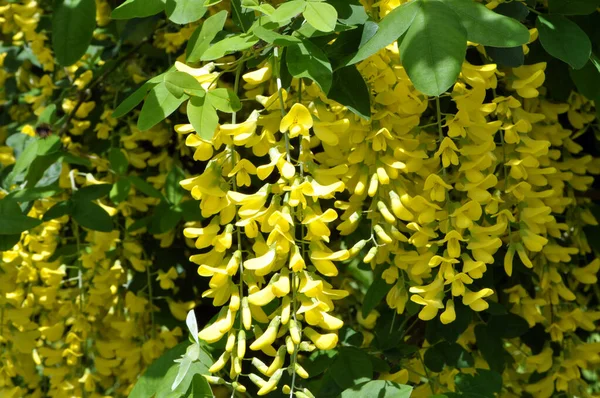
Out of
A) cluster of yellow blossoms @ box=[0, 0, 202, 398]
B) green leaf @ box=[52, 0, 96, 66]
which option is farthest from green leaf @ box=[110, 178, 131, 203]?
green leaf @ box=[52, 0, 96, 66]

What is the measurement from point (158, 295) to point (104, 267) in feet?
0.53

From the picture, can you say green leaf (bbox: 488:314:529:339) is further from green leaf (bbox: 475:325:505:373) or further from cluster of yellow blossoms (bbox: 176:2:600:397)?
cluster of yellow blossoms (bbox: 176:2:600:397)

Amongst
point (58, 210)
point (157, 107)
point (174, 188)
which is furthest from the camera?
point (174, 188)

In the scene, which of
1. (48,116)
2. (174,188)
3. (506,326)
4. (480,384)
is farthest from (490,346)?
(48,116)

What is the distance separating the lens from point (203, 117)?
95cm

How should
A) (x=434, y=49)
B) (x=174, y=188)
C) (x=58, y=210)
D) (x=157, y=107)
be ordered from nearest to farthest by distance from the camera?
(x=434, y=49) < (x=157, y=107) < (x=58, y=210) < (x=174, y=188)

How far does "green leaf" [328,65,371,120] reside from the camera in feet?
3.23

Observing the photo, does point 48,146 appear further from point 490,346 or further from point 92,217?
point 490,346

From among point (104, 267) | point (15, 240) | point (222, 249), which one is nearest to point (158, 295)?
point (104, 267)

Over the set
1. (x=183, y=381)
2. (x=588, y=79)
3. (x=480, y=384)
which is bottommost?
(x=480, y=384)

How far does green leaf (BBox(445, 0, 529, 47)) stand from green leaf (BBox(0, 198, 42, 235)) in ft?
2.58

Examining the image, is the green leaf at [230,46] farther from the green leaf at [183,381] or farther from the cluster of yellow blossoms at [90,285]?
the cluster of yellow blossoms at [90,285]

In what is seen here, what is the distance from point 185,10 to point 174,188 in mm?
621

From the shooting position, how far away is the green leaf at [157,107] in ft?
3.19
